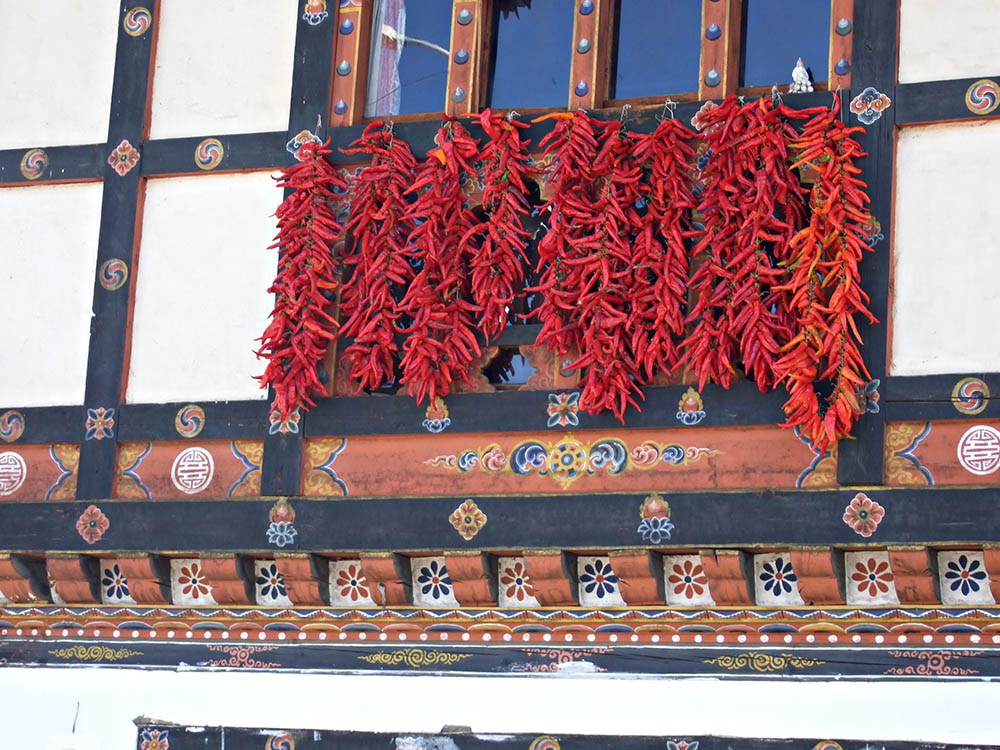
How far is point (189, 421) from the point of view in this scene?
9.87 m

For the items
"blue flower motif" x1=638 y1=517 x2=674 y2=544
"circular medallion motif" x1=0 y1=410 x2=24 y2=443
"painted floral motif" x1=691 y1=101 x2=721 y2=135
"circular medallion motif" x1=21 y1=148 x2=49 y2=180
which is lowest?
"blue flower motif" x1=638 y1=517 x2=674 y2=544

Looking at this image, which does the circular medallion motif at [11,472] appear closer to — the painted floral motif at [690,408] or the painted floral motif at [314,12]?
the painted floral motif at [314,12]

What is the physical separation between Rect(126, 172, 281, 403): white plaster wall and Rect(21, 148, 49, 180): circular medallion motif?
0.73 metres

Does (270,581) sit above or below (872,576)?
below

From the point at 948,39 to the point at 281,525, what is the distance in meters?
3.77

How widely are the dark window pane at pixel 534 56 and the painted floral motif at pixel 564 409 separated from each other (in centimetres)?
151

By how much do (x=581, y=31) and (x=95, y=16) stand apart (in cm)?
275

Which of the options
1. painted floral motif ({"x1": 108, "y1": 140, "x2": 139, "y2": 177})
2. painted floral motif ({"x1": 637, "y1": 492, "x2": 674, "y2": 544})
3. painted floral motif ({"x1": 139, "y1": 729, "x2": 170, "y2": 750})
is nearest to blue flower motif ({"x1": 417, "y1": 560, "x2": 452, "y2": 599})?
painted floral motif ({"x1": 637, "y1": 492, "x2": 674, "y2": 544})

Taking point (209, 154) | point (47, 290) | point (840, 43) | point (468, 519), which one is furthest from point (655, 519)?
point (47, 290)

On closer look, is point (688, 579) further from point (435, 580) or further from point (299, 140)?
point (299, 140)

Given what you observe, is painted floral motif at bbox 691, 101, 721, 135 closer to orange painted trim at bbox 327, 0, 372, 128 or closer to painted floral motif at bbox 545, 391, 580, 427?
painted floral motif at bbox 545, 391, 580, 427

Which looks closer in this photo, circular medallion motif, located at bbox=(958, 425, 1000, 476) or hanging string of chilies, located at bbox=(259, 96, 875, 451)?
circular medallion motif, located at bbox=(958, 425, 1000, 476)

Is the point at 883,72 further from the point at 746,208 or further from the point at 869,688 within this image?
the point at 869,688

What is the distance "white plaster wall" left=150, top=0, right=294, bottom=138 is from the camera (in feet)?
33.5
